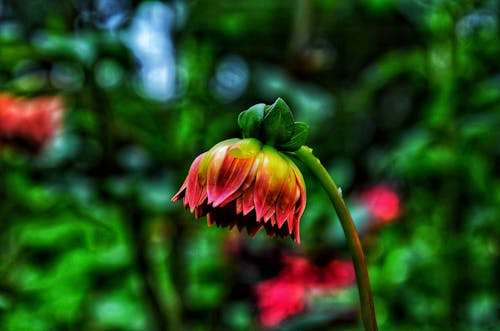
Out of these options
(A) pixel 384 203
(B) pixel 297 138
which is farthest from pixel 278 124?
(A) pixel 384 203

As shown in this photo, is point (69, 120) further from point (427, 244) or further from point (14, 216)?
A: point (427, 244)

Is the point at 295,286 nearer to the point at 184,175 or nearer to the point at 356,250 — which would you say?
the point at 184,175

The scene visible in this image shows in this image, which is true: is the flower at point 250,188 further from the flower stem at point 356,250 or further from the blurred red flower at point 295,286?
the blurred red flower at point 295,286

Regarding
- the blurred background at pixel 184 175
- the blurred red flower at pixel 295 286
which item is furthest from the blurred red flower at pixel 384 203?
the blurred red flower at pixel 295 286

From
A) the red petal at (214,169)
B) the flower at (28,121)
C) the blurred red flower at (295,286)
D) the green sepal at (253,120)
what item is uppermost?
the flower at (28,121)

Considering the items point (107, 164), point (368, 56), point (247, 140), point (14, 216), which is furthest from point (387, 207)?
point (368, 56)

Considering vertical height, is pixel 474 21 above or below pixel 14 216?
above

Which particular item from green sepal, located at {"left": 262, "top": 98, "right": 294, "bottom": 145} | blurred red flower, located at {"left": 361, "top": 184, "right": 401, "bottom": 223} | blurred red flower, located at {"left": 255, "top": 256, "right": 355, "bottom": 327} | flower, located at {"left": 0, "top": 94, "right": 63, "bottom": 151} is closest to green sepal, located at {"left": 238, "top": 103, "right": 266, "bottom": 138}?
green sepal, located at {"left": 262, "top": 98, "right": 294, "bottom": 145}
